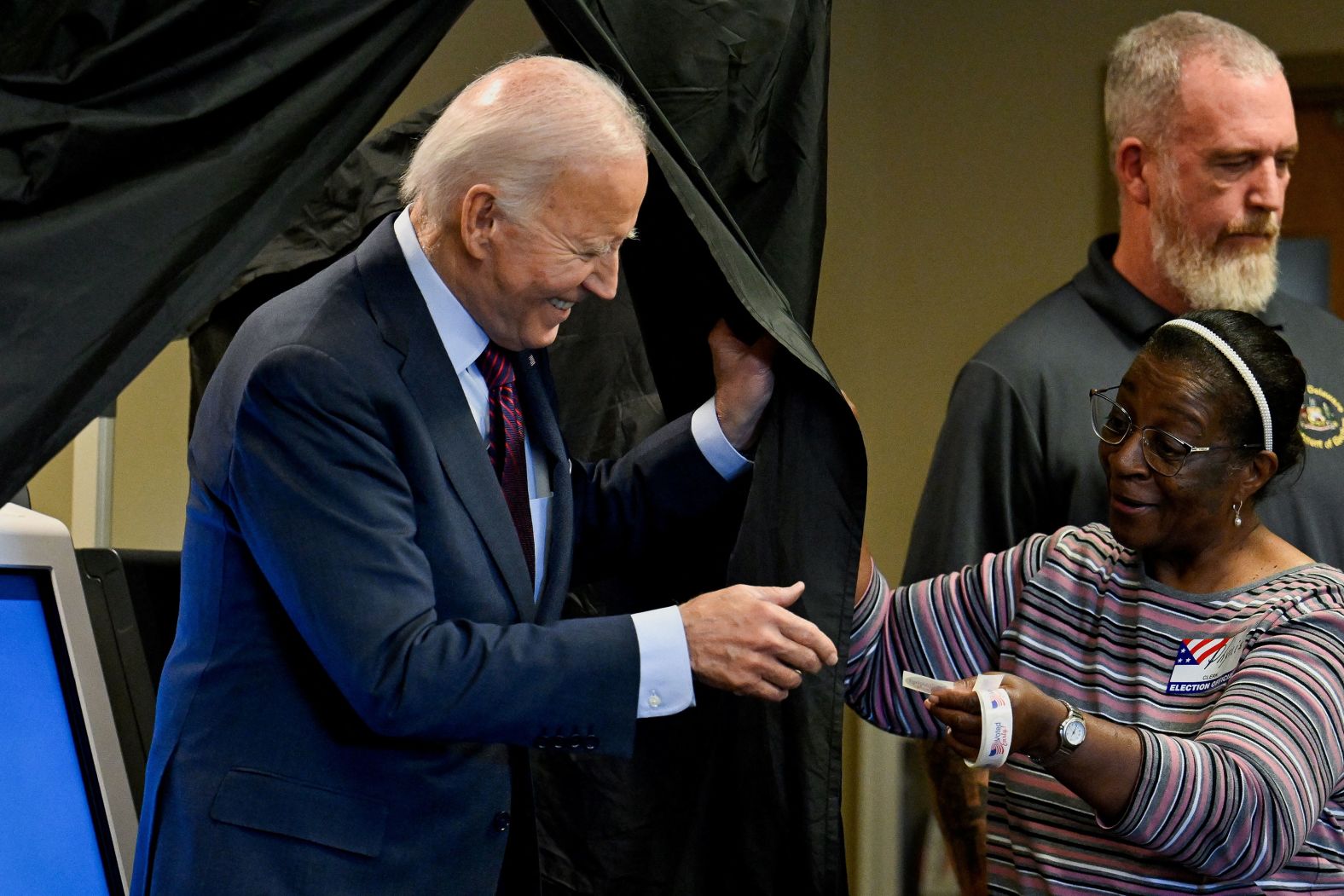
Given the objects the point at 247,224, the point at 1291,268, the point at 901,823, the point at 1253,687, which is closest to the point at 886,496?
the point at 901,823

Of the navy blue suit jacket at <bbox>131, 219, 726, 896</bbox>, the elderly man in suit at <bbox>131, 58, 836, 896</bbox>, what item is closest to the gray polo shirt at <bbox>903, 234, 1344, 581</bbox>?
the elderly man in suit at <bbox>131, 58, 836, 896</bbox>

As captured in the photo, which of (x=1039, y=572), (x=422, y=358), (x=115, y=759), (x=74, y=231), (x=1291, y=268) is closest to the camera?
(x=74, y=231)

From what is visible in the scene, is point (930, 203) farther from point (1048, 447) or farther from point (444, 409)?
point (444, 409)

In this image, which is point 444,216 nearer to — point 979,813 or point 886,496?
point 979,813

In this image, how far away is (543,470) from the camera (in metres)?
1.80

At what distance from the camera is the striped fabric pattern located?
63.7 inches

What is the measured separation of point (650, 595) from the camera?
6.66 ft

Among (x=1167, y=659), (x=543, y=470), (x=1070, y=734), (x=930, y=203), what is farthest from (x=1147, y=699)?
(x=930, y=203)

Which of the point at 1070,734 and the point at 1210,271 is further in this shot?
the point at 1210,271

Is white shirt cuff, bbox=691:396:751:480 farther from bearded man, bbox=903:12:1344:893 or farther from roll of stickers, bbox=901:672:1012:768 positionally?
bearded man, bbox=903:12:1344:893

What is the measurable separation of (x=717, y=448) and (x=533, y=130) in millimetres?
489

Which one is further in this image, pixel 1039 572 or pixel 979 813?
pixel 979 813

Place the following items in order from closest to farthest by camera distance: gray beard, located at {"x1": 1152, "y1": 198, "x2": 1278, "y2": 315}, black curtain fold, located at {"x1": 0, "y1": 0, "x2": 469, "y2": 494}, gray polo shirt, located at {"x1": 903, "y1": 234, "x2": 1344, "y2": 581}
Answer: black curtain fold, located at {"x1": 0, "y1": 0, "x2": 469, "y2": 494}
gray polo shirt, located at {"x1": 903, "y1": 234, "x2": 1344, "y2": 581}
gray beard, located at {"x1": 1152, "y1": 198, "x2": 1278, "y2": 315}

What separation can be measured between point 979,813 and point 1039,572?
54cm
